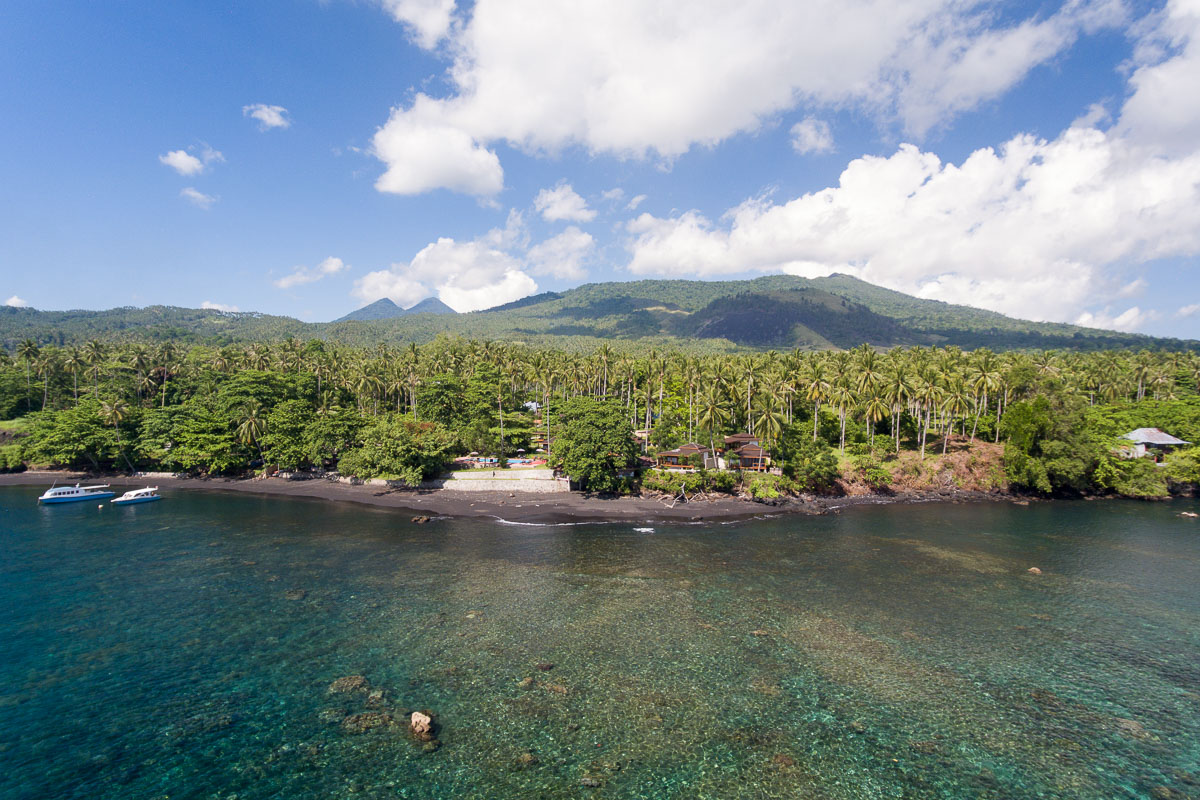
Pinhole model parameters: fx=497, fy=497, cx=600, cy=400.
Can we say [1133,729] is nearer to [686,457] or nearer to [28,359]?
[686,457]

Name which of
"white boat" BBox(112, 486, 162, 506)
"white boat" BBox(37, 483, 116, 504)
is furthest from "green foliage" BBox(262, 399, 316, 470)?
"white boat" BBox(37, 483, 116, 504)

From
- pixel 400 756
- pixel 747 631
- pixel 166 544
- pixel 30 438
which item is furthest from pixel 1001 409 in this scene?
pixel 30 438

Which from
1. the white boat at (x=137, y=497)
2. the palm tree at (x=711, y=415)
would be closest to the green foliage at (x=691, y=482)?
the palm tree at (x=711, y=415)

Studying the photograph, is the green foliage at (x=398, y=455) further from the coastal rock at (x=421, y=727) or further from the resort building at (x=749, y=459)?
the coastal rock at (x=421, y=727)

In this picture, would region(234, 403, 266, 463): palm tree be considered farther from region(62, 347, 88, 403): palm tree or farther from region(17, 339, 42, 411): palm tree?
region(17, 339, 42, 411): palm tree

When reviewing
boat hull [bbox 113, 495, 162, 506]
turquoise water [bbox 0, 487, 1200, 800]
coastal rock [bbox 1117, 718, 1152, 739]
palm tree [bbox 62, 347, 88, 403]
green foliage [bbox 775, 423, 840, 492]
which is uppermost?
palm tree [bbox 62, 347, 88, 403]

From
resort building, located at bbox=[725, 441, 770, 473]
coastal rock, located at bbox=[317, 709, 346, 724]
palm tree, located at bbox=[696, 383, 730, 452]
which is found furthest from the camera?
palm tree, located at bbox=[696, 383, 730, 452]
